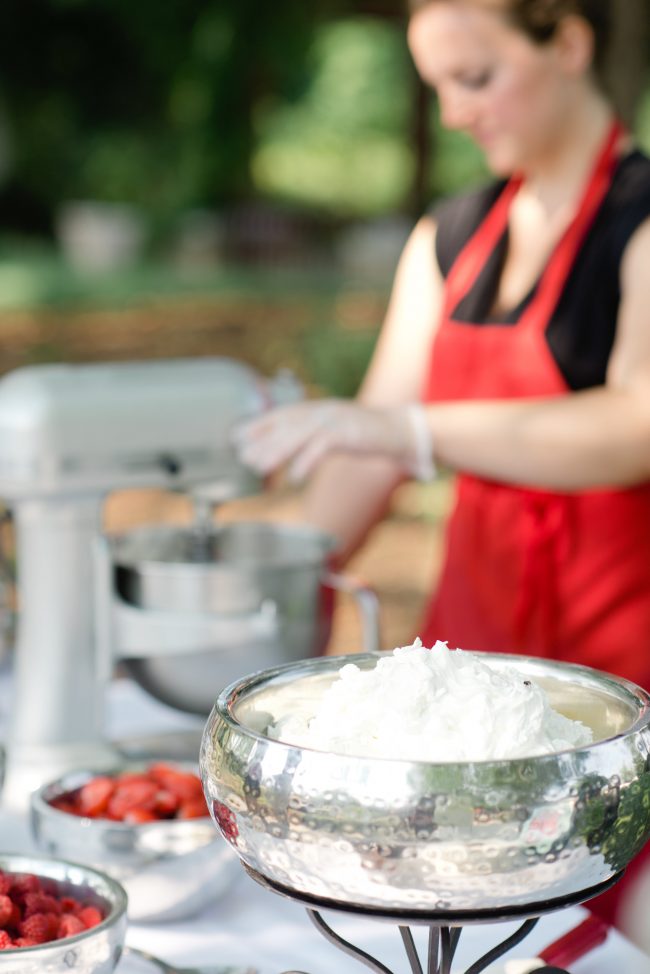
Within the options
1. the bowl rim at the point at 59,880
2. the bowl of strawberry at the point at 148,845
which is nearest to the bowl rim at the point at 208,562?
the bowl of strawberry at the point at 148,845

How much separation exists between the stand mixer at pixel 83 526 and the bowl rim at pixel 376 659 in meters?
0.48

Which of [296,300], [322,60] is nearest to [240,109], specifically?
[322,60]

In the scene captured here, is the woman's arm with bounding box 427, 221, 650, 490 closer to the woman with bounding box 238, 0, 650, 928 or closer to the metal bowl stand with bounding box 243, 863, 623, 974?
Answer: the woman with bounding box 238, 0, 650, 928

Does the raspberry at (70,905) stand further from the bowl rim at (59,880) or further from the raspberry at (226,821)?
the raspberry at (226,821)

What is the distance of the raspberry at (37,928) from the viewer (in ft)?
3.08

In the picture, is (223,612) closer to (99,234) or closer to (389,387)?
(389,387)

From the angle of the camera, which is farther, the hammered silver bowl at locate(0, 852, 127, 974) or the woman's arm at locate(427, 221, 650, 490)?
the woman's arm at locate(427, 221, 650, 490)

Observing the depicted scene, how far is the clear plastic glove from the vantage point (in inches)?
56.9

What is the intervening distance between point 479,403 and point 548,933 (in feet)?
2.55

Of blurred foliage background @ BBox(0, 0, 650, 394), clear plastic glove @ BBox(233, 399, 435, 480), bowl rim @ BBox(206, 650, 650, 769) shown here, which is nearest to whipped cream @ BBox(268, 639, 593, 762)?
bowl rim @ BBox(206, 650, 650, 769)

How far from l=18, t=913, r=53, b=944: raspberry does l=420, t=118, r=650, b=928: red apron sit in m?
1.01

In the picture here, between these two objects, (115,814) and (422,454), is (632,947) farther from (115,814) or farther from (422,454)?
(422,454)

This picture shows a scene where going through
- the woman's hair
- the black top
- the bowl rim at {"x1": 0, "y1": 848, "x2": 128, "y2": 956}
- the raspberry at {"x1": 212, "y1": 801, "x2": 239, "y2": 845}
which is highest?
the woman's hair

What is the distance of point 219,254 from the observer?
1095cm
